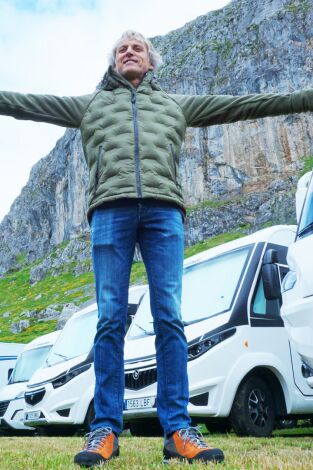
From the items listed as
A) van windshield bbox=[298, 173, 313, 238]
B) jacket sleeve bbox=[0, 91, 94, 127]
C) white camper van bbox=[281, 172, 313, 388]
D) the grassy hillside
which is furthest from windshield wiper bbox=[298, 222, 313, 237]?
the grassy hillside

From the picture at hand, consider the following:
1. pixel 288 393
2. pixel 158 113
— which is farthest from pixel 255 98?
pixel 288 393

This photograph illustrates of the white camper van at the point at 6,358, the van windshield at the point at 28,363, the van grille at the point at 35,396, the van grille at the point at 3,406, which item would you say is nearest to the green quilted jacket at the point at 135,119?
the van grille at the point at 35,396

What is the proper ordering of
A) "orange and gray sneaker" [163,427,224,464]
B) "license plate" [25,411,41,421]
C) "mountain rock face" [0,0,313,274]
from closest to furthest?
1. "orange and gray sneaker" [163,427,224,464]
2. "license plate" [25,411,41,421]
3. "mountain rock face" [0,0,313,274]

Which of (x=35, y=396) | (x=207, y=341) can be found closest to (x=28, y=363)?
(x=35, y=396)

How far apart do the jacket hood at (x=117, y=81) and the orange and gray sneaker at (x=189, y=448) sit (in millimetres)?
2151

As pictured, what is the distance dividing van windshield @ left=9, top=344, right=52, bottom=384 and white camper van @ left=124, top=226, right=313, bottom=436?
7.53 m

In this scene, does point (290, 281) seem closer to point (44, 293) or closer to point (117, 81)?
point (117, 81)

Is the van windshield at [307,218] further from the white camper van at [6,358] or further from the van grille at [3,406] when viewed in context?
the white camper van at [6,358]

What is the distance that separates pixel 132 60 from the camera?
13.0 feet

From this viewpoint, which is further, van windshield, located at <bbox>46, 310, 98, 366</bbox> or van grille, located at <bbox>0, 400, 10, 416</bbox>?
van grille, located at <bbox>0, 400, 10, 416</bbox>

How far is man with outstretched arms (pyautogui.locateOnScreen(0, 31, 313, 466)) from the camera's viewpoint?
3.46 meters

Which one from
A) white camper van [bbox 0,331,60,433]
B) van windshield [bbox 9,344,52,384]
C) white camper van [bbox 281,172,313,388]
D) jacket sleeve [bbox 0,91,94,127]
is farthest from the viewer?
van windshield [bbox 9,344,52,384]

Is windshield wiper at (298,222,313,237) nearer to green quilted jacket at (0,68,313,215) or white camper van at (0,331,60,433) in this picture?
green quilted jacket at (0,68,313,215)

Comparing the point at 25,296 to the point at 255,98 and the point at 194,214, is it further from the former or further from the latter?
the point at 255,98
